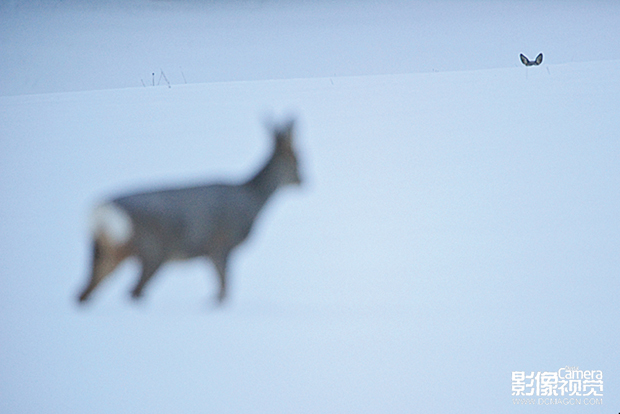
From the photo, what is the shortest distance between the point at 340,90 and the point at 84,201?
2.96ft

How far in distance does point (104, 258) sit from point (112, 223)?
107 millimetres

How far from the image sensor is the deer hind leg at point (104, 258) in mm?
2006

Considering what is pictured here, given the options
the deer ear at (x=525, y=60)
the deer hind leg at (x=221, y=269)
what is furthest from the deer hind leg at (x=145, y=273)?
the deer ear at (x=525, y=60)

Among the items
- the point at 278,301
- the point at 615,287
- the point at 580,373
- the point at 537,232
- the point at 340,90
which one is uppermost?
the point at 340,90

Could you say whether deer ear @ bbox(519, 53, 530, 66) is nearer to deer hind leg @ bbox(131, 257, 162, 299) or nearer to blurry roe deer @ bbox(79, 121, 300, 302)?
blurry roe deer @ bbox(79, 121, 300, 302)

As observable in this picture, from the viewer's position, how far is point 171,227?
6.56 feet

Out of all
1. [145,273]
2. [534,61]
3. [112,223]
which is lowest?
[145,273]

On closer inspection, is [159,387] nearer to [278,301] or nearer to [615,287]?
[278,301]

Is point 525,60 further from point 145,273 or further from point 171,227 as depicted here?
point 145,273

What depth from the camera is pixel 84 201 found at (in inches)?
88.1

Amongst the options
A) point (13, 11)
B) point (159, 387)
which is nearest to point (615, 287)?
point (159, 387)

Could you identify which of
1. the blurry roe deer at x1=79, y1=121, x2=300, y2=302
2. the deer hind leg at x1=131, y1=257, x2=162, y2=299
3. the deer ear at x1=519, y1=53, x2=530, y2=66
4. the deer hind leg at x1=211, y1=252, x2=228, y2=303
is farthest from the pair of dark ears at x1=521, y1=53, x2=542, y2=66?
the deer hind leg at x1=131, y1=257, x2=162, y2=299

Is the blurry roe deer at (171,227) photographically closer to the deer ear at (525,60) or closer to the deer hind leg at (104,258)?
the deer hind leg at (104,258)

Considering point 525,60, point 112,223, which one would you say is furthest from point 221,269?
point 525,60
